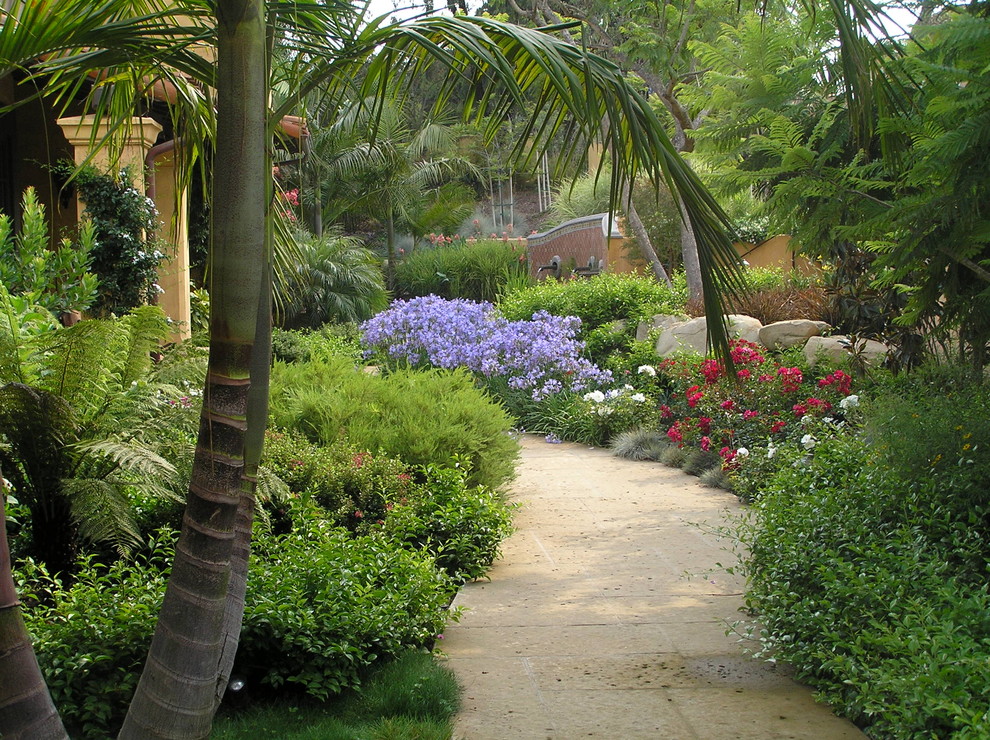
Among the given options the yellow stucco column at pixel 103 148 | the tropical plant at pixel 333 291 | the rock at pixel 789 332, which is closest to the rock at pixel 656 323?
the rock at pixel 789 332

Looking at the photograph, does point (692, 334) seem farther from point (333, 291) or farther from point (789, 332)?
point (333, 291)

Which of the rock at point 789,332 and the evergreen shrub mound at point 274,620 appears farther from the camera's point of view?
the rock at point 789,332

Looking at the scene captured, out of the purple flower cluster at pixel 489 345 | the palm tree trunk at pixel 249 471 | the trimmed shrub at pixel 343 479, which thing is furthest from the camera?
the purple flower cluster at pixel 489 345

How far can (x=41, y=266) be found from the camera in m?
6.00

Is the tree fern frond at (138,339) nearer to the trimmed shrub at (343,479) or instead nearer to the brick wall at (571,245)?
the trimmed shrub at (343,479)

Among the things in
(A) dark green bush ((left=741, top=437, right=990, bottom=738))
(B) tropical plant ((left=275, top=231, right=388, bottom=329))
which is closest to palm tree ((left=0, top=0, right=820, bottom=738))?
(A) dark green bush ((left=741, top=437, right=990, bottom=738))

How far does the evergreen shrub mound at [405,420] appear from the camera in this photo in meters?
6.34

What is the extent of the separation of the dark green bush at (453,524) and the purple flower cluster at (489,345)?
5207mm

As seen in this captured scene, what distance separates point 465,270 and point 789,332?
39.3ft

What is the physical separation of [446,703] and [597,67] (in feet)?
7.57

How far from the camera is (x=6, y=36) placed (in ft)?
9.43

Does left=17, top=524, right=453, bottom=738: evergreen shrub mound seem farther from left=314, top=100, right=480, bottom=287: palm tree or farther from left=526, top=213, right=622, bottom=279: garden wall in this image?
left=314, top=100, right=480, bottom=287: palm tree

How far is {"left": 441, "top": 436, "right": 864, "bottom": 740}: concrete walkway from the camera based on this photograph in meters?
3.46

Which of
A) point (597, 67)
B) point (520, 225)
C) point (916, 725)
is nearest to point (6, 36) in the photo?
point (597, 67)
